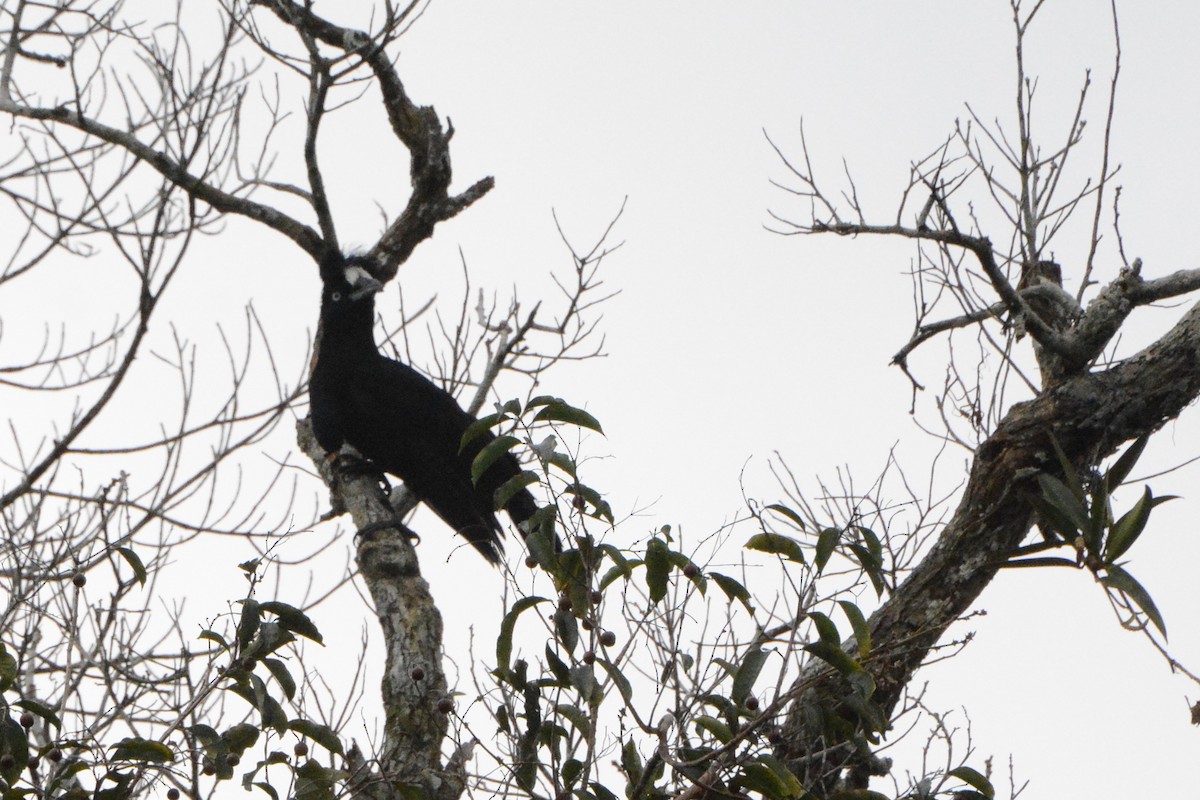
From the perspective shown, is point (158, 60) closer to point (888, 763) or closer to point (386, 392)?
point (386, 392)

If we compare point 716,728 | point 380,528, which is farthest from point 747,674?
point 380,528

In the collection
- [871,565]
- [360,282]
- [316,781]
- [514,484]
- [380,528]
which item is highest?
[360,282]

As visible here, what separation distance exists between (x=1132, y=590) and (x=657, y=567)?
83cm

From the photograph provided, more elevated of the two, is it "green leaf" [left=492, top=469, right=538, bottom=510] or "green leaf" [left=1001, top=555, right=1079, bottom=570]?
"green leaf" [left=492, top=469, right=538, bottom=510]

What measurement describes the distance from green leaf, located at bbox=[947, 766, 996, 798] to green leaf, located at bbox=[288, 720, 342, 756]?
118cm

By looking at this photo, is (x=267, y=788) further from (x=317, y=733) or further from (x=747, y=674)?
(x=747, y=674)

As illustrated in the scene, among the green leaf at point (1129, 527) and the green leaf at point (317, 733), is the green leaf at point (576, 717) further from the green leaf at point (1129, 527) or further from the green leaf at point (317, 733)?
the green leaf at point (1129, 527)

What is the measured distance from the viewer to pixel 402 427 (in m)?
4.54

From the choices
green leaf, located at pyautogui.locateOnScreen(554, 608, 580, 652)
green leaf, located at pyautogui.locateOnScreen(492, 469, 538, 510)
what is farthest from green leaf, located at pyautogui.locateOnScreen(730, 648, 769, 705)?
green leaf, located at pyautogui.locateOnScreen(492, 469, 538, 510)

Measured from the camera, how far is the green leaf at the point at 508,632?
2.27 metres

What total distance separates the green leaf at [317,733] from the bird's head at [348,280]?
253 centimetres

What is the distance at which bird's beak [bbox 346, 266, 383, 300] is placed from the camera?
4.66 metres

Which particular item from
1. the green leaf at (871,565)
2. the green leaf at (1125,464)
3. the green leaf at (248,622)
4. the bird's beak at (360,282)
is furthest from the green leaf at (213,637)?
the bird's beak at (360,282)

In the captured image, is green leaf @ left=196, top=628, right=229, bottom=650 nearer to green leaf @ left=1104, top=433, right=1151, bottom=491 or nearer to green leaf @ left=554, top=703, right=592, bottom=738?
green leaf @ left=554, top=703, right=592, bottom=738
